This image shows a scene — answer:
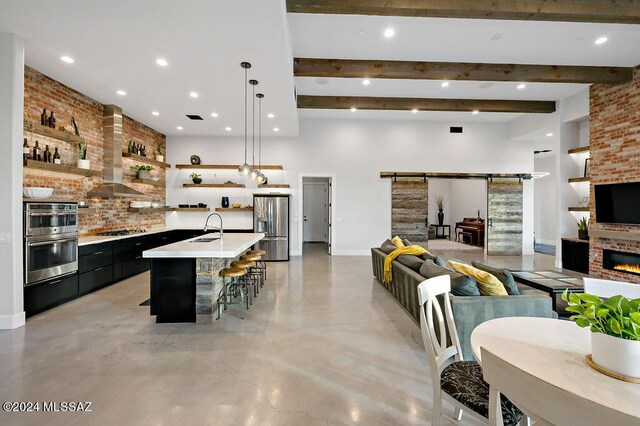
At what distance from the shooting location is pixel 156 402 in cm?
204

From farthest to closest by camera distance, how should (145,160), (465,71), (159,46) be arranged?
(145,160) < (465,71) < (159,46)

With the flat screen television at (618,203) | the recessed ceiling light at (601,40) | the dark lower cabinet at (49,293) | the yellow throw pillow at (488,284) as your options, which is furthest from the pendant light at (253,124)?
the flat screen television at (618,203)

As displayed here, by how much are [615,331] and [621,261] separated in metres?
6.32

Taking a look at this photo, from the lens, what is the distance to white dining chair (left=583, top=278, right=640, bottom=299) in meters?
1.95

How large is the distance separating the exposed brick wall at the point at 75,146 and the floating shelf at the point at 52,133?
0.19 metres

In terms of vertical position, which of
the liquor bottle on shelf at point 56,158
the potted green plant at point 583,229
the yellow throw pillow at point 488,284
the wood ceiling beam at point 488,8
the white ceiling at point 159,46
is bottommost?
the yellow throw pillow at point 488,284

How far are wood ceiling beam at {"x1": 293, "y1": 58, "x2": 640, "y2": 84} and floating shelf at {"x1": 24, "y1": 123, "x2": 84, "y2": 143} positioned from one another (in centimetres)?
375

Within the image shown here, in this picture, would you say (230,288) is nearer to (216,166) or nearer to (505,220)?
(216,166)

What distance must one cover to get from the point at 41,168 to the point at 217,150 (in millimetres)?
4341

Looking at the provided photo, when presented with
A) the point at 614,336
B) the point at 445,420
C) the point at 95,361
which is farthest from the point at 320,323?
the point at 614,336

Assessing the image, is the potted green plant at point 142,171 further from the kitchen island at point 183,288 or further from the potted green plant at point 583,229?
the potted green plant at point 583,229

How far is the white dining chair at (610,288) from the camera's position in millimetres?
1954

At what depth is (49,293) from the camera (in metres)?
3.86

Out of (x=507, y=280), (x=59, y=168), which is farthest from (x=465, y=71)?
(x=59, y=168)
